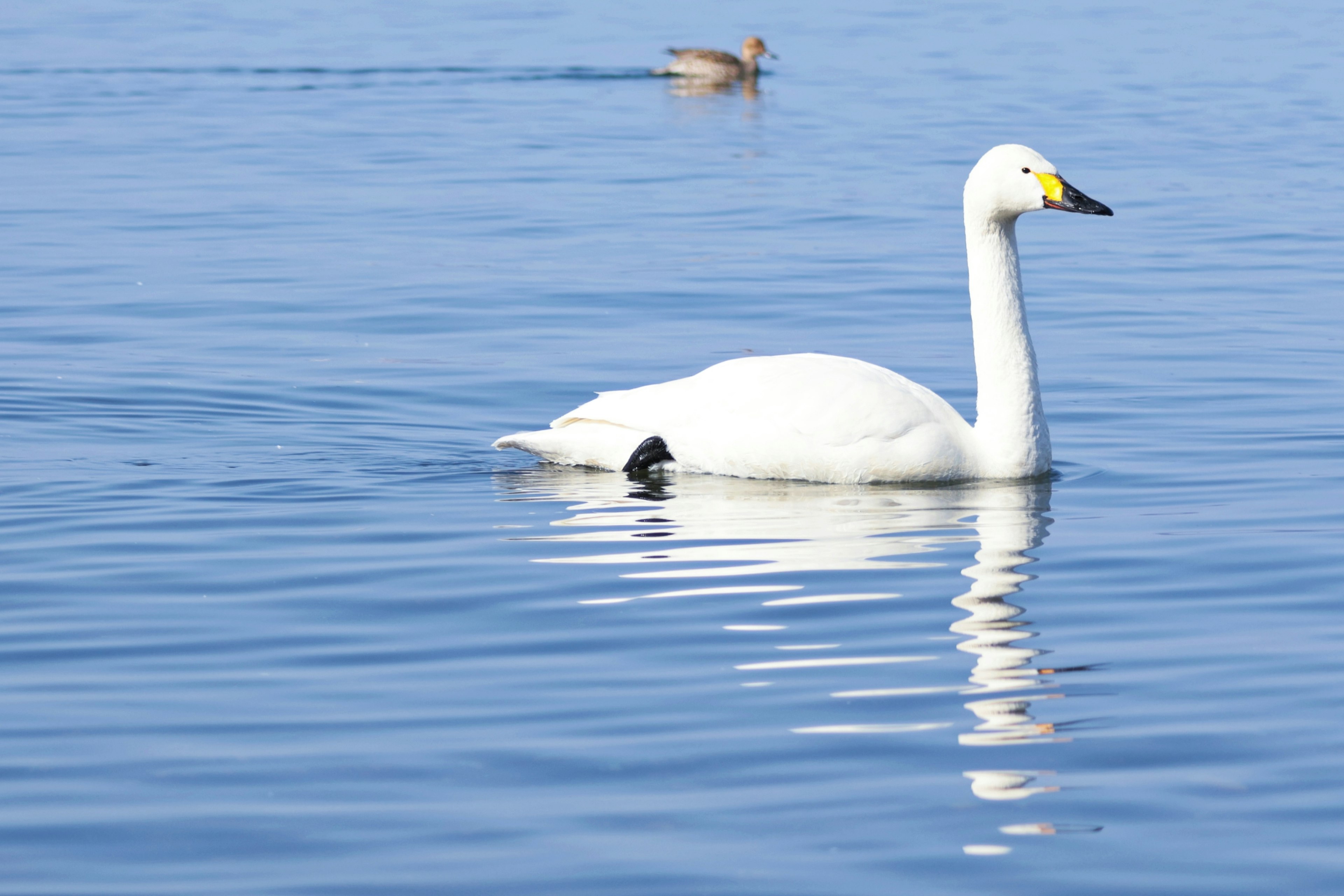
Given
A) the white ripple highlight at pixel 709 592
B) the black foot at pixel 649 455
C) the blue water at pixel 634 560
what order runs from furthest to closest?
the black foot at pixel 649 455
the white ripple highlight at pixel 709 592
the blue water at pixel 634 560

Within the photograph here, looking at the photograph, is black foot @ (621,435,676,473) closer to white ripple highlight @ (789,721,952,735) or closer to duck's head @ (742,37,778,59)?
white ripple highlight @ (789,721,952,735)

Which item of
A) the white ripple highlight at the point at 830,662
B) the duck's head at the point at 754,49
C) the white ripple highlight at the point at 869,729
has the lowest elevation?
the white ripple highlight at the point at 869,729

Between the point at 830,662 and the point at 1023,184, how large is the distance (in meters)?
3.92

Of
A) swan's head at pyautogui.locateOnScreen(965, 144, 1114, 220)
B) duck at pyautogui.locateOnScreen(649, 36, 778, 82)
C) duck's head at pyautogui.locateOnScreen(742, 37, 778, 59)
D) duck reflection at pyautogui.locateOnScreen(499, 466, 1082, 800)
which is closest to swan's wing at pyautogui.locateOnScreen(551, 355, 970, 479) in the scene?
duck reflection at pyautogui.locateOnScreen(499, 466, 1082, 800)

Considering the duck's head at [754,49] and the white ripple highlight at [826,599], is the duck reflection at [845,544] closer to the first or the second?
the white ripple highlight at [826,599]

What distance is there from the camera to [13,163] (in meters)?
24.2

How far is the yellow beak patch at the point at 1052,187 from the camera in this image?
32.9ft

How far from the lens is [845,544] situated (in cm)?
858

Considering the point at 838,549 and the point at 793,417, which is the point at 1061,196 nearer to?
the point at 793,417

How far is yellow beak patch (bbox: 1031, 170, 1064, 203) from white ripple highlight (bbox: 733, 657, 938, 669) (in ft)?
12.3

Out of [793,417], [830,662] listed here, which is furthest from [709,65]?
[830,662]

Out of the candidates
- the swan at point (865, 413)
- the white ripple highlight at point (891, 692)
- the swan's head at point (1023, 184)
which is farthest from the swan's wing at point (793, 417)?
the white ripple highlight at point (891, 692)

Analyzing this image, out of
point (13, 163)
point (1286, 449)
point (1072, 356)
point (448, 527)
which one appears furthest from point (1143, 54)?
point (448, 527)

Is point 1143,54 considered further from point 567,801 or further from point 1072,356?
point 567,801
